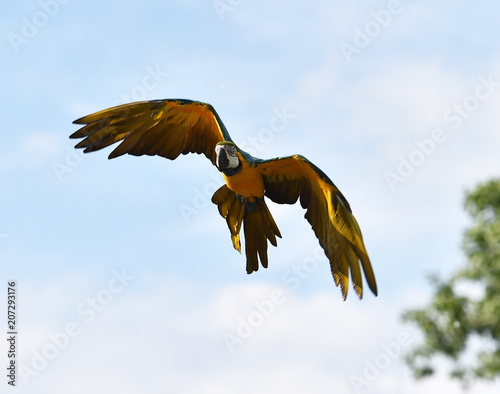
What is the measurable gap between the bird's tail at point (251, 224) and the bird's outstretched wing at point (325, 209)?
0.58 ft

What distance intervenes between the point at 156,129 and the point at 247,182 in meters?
1.01

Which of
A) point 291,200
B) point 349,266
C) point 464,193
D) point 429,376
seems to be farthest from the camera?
point 464,193

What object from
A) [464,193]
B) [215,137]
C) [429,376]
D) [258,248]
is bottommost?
[429,376]

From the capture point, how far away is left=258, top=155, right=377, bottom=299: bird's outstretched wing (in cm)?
529

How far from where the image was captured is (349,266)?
5.29 meters

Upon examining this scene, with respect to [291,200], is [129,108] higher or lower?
higher

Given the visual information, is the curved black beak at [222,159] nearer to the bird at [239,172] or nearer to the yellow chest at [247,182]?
the bird at [239,172]

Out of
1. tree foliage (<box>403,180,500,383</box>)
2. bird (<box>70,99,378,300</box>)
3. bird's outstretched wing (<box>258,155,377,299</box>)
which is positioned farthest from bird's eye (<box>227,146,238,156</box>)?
tree foliage (<box>403,180,500,383</box>)

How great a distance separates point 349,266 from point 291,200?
0.92m

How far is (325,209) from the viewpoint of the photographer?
5.74m

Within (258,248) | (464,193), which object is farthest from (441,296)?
(258,248)

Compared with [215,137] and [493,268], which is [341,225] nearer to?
[215,137]

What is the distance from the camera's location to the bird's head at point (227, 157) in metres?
5.61

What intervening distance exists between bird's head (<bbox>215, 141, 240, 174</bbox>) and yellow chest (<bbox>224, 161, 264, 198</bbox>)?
0.09 meters
